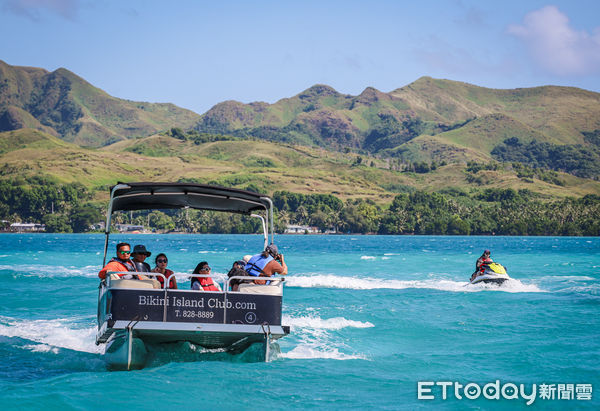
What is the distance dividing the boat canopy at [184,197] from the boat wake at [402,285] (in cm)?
1418

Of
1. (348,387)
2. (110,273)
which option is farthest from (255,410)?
(110,273)

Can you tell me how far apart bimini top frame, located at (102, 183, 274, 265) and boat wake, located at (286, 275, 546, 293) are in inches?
558

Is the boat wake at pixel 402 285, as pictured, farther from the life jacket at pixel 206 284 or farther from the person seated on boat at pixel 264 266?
the life jacket at pixel 206 284

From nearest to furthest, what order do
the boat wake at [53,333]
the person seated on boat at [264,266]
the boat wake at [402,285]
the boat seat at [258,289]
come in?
the boat seat at [258,289] < the person seated on boat at [264,266] < the boat wake at [53,333] < the boat wake at [402,285]

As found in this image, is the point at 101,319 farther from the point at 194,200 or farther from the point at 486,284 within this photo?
the point at 486,284

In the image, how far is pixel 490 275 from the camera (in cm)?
3088

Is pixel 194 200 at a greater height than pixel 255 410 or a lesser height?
greater

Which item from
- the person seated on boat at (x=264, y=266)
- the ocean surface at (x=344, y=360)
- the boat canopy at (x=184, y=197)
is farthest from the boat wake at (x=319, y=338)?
the boat canopy at (x=184, y=197)

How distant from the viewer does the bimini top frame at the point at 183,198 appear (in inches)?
528

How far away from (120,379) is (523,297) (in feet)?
67.1

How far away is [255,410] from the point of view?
35.2ft

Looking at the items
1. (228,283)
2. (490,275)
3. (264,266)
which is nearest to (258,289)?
(228,283)

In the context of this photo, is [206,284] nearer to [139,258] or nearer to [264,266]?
[264,266]

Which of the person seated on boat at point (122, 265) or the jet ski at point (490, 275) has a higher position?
the person seated on boat at point (122, 265)
